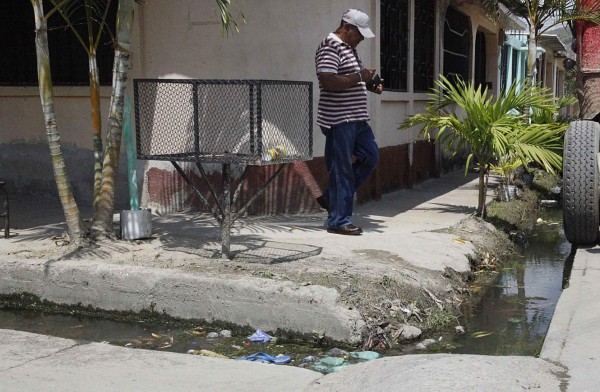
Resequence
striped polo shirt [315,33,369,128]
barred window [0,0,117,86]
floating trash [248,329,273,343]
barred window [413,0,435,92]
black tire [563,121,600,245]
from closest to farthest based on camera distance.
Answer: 1. floating trash [248,329,273,343]
2. black tire [563,121,600,245]
3. striped polo shirt [315,33,369,128]
4. barred window [0,0,117,86]
5. barred window [413,0,435,92]

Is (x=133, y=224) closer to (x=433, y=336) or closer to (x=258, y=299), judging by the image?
(x=258, y=299)

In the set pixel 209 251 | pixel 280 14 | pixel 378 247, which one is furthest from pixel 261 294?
pixel 280 14

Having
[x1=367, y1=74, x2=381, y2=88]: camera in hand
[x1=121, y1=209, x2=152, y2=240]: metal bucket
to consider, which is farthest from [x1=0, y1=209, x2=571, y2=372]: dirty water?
[x1=367, y1=74, x2=381, y2=88]: camera in hand

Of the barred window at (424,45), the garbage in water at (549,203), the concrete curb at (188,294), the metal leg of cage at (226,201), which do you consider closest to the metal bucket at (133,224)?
the concrete curb at (188,294)

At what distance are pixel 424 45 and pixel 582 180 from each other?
20.3ft

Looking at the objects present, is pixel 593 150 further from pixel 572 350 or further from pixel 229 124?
pixel 229 124

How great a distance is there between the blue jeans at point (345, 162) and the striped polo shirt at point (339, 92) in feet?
0.26

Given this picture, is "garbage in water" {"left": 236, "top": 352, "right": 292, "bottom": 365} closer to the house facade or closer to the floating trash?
the floating trash

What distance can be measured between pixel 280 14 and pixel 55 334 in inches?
163

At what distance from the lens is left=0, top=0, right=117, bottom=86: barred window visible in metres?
8.80

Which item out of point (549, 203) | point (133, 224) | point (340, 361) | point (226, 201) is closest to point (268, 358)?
point (340, 361)

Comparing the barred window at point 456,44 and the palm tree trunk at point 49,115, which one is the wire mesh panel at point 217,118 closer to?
the palm tree trunk at point 49,115

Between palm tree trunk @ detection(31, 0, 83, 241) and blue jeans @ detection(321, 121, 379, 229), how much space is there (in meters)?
2.13

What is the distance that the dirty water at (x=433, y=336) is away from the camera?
4840mm
